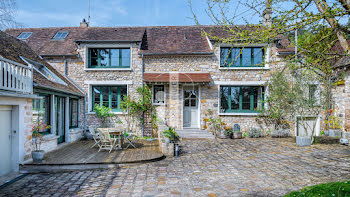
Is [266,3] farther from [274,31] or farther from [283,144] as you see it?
[283,144]

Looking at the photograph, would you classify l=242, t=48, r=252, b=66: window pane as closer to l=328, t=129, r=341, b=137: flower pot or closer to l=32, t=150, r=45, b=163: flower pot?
l=328, t=129, r=341, b=137: flower pot

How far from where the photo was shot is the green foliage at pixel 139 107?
1288 centimetres

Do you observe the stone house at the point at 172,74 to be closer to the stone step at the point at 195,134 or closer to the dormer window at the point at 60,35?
the stone step at the point at 195,134

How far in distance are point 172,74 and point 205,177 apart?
26.3 feet

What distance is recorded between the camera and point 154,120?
13172 millimetres

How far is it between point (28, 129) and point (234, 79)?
10.9 m

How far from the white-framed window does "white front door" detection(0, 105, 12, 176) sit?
7.79 meters

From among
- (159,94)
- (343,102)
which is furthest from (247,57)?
(159,94)

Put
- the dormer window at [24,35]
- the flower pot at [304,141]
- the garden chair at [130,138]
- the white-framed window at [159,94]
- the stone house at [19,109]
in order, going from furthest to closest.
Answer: the dormer window at [24,35] < the white-framed window at [159,94] < the flower pot at [304,141] < the garden chair at [130,138] < the stone house at [19,109]

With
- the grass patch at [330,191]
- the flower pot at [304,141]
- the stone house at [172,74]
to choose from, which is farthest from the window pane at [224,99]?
the grass patch at [330,191]

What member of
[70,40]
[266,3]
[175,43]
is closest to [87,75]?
[70,40]

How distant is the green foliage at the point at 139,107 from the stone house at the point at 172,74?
406 millimetres

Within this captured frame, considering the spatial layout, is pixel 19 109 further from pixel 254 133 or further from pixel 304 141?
pixel 304 141

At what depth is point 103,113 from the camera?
12.9 m
